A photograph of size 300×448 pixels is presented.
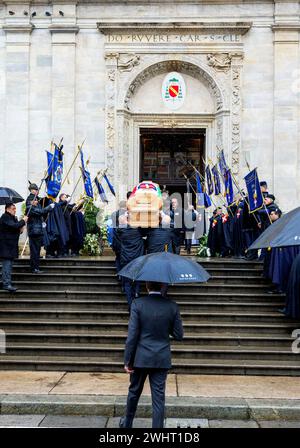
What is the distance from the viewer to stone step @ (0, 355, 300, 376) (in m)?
11.0

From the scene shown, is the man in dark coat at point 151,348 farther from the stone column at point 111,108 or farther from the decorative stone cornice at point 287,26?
the decorative stone cornice at point 287,26

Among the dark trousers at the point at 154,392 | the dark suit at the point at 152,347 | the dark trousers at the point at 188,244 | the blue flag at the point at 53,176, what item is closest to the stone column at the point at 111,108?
the dark trousers at the point at 188,244

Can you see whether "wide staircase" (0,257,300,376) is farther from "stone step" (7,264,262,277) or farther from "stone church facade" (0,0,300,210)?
"stone church facade" (0,0,300,210)

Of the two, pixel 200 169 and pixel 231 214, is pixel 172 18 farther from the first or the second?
pixel 231 214

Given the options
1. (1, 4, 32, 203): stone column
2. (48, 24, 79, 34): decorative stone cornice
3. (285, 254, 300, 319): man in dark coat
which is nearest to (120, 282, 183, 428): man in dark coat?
(285, 254, 300, 319): man in dark coat

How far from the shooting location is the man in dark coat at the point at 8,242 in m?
13.6

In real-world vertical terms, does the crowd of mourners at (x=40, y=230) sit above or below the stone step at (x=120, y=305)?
above

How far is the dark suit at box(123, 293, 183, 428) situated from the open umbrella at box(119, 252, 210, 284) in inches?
15.3

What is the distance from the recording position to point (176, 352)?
1154 cm

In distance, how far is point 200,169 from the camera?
23.8m

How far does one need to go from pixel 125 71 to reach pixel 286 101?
5.64m

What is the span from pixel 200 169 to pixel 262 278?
10.2 meters

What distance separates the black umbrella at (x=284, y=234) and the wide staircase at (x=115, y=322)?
11.5 ft
